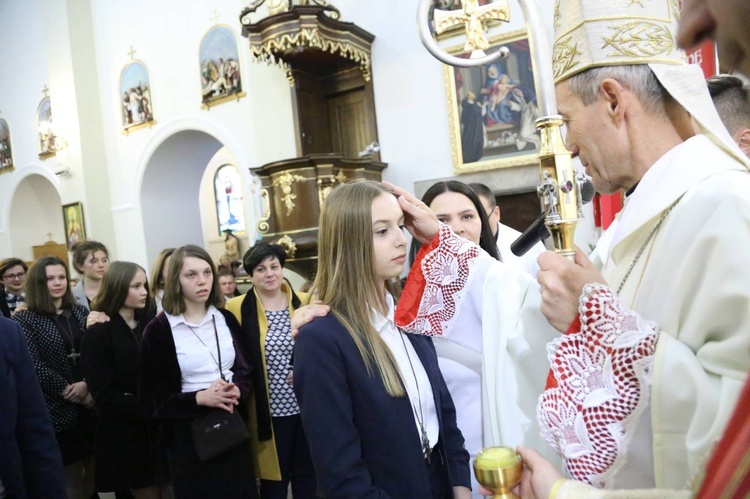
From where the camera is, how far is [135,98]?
10398mm

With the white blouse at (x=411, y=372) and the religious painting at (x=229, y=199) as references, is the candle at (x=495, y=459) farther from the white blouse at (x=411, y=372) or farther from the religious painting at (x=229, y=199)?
the religious painting at (x=229, y=199)

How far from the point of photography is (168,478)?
3078 millimetres

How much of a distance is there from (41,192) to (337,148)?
29.5ft

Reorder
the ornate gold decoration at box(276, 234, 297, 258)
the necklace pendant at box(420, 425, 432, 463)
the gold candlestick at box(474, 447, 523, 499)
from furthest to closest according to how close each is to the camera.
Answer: the ornate gold decoration at box(276, 234, 297, 258) → the necklace pendant at box(420, 425, 432, 463) → the gold candlestick at box(474, 447, 523, 499)

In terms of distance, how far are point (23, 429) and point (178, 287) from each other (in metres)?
1.17

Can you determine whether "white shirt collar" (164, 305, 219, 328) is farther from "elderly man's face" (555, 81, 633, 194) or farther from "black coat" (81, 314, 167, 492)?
"elderly man's face" (555, 81, 633, 194)

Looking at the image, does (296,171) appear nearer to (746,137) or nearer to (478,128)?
(478,128)

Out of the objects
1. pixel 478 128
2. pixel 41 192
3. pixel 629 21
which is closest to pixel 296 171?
pixel 478 128

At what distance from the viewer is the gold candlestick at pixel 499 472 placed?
0.83 metres

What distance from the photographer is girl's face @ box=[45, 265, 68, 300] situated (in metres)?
3.46

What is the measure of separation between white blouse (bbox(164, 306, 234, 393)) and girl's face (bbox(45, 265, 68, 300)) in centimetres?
110

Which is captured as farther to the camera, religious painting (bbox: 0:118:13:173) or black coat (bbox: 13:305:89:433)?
religious painting (bbox: 0:118:13:173)

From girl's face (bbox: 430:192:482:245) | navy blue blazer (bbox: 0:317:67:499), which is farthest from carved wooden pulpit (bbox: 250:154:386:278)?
navy blue blazer (bbox: 0:317:67:499)

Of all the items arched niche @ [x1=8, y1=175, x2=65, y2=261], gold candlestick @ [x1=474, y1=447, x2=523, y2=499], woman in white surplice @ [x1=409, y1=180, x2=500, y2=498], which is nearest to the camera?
gold candlestick @ [x1=474, y1=447, x2=523, y2=499]
